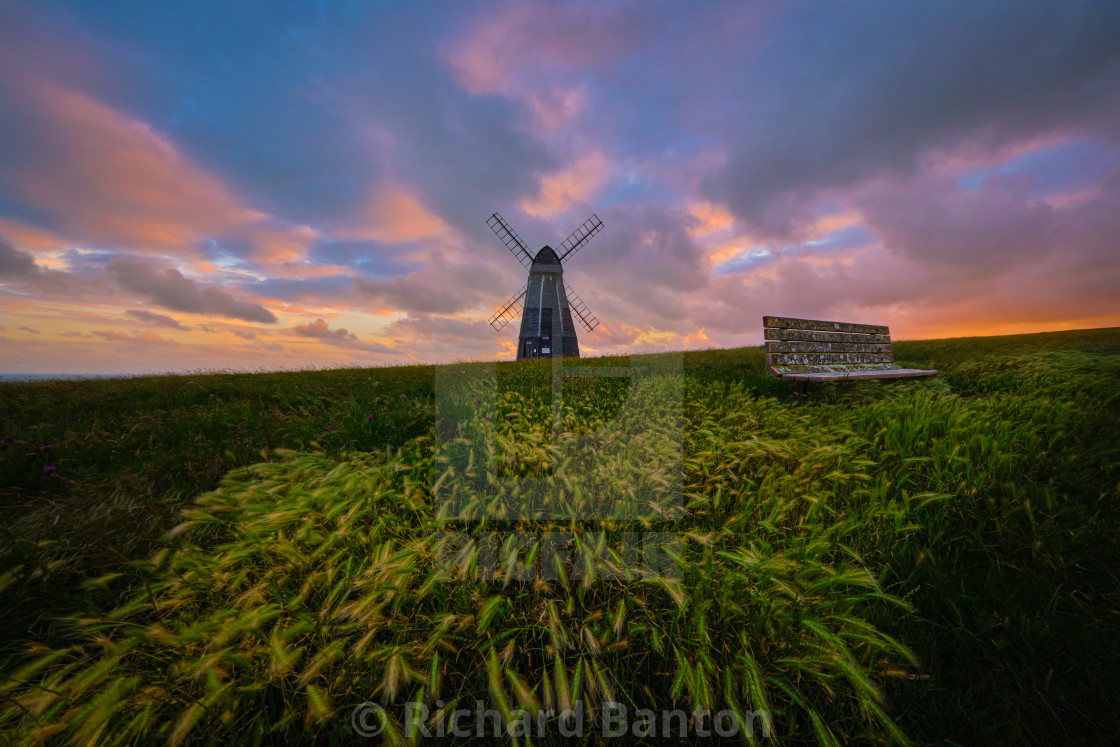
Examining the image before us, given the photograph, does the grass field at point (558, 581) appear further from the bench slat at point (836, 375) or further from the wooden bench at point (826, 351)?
the wooden bench at point (826, 351)

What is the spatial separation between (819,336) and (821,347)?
20cm

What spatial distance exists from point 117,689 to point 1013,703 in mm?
3489

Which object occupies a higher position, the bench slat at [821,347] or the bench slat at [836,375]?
the bench slat at [821,347]

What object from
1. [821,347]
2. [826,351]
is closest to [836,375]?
[821,347]

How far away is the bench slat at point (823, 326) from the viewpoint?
261 inches

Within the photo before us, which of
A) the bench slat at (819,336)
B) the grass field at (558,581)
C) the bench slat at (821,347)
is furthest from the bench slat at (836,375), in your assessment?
the grass field at (558,581)

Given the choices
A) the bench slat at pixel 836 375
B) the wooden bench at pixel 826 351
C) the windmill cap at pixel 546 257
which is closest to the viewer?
the bench slat at pixel 836 375

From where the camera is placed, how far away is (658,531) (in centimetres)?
269

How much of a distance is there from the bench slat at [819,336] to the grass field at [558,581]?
246 cm

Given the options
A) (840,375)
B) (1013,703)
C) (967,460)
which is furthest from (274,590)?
(840,375)
